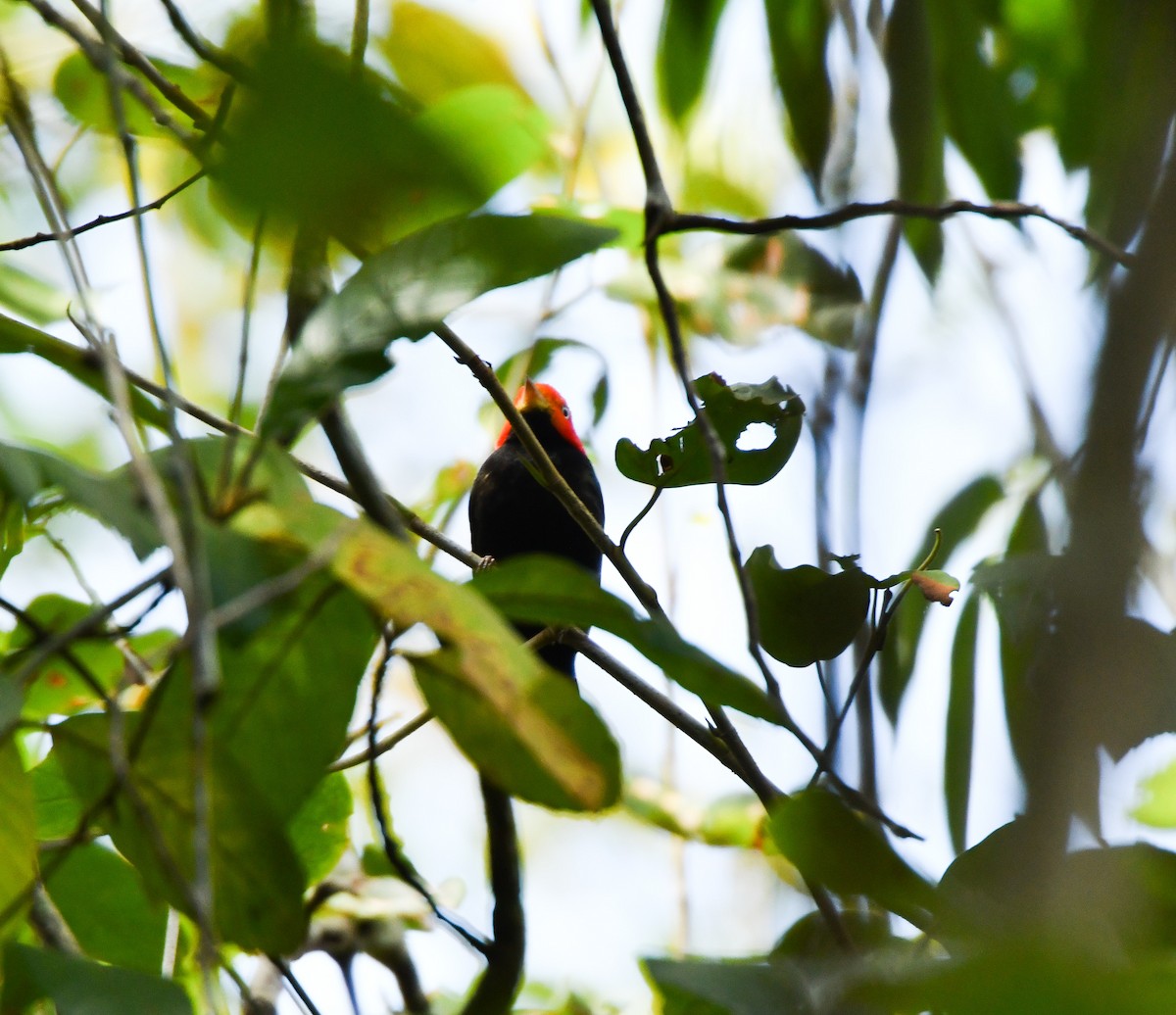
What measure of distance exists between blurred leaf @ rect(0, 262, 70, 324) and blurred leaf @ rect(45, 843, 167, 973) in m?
0.98

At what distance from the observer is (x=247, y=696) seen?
111 cm

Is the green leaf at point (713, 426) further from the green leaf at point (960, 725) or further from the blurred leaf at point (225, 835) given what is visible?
the blurred leaf at point (225, 835)

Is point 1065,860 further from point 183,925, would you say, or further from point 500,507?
point 500,507

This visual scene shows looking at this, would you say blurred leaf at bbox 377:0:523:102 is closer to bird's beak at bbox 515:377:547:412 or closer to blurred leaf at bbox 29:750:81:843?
bird's beak at bbox 515:377:547:412

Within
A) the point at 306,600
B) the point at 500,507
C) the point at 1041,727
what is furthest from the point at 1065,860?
the point at 500,507

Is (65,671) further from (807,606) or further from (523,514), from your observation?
(523,514)

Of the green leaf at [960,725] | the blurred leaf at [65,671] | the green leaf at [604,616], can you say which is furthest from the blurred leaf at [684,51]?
the green leaf at [604,616]

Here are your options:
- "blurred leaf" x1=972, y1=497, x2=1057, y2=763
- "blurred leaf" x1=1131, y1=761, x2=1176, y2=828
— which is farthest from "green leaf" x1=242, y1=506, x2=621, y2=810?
"blurred leaf" x1=1131, y1=761, x2=1176, y2=828

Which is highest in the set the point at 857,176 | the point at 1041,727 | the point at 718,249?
the point at 718,249

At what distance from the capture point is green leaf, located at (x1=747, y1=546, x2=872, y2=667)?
153 cm

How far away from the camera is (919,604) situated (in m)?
2.39

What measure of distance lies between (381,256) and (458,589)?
0.40 m

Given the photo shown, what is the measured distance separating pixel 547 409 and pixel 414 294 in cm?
349

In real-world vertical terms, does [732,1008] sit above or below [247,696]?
below
